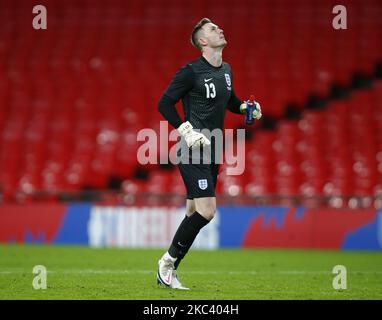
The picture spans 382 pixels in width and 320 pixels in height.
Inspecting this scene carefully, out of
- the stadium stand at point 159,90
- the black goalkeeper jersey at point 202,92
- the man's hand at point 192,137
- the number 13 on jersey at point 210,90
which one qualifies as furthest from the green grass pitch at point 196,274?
the stadium stand at point 159,90

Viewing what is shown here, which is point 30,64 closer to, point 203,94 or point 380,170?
point 380,170

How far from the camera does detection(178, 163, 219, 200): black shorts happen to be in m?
7.49

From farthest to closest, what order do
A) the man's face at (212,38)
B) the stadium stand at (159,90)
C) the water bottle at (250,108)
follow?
the stadium stand at (159,90), the water bottle at (250,108), the man's face at (212,38)

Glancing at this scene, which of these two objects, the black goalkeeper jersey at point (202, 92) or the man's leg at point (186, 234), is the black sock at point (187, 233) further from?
the black goalkeeper jersey at point (202, 92)

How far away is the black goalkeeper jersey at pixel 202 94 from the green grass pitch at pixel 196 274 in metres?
1.37

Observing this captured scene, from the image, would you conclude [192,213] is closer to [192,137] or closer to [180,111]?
[192,137]

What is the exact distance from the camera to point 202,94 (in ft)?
25.3

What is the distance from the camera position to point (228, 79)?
7.92 meters

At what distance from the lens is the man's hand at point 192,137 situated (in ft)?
23.8

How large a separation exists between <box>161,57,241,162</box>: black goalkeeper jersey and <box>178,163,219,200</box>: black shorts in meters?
0.12

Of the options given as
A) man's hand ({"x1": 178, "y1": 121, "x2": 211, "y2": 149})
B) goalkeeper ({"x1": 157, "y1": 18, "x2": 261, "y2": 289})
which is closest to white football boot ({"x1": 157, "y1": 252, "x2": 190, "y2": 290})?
goalkeeper ({"x1": 157, "y1": 18, "x2": 261, "y2": 289})

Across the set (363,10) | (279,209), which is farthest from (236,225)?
(363,10)

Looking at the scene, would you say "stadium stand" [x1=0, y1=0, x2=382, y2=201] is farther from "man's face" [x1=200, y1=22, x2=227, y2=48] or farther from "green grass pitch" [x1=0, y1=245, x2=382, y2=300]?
"man's face" [x1=200, y1=22, x2=227, y2=48]

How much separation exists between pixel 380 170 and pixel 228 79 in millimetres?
8311
